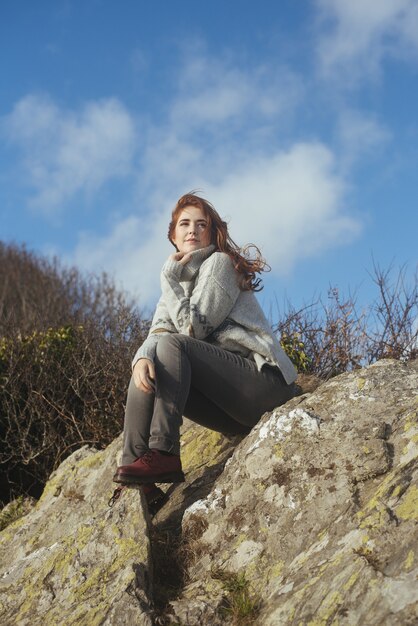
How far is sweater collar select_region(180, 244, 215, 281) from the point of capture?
15.4 feet

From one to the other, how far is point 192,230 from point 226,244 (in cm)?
25

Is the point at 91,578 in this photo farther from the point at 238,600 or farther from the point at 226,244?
the point at 226,244

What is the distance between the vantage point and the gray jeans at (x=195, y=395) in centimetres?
407

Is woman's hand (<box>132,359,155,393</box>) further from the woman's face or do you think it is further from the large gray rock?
the woman's face

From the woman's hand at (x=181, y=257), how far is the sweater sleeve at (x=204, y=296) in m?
0.04

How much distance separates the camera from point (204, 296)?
4.46 meters

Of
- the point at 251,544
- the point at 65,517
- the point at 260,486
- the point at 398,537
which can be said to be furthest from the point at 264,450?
the point at 65,517

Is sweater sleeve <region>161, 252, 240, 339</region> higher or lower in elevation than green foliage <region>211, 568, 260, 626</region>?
higher

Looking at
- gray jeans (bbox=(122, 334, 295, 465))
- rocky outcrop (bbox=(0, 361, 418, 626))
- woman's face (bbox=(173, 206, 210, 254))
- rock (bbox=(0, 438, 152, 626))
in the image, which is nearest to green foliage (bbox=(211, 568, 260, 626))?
rocky outcrop (bbox=(0, 361, 418, 626))

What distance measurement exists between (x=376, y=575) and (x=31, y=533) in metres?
3.26

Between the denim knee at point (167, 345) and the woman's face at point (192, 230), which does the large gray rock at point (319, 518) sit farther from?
the woman's face at point (192, 230)

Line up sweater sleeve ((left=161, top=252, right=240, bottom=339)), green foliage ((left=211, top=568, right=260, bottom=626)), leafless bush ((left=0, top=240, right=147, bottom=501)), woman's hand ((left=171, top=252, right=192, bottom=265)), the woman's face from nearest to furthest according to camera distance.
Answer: green foliage ((left=211, top=568, right=260, bottom=626)) < sweater sleeve ((left=161, top=252, right=240, bottom=339)) < woman's hand ((left=171, top=252, right=192, bottom=265)) < the woman's face < leafless bush ((left=0, top=240, right=147, bottom=501))

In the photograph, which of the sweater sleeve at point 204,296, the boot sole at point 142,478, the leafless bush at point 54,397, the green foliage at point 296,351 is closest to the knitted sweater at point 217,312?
the sweater sleeve at point 204,296

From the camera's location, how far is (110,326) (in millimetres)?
9836
